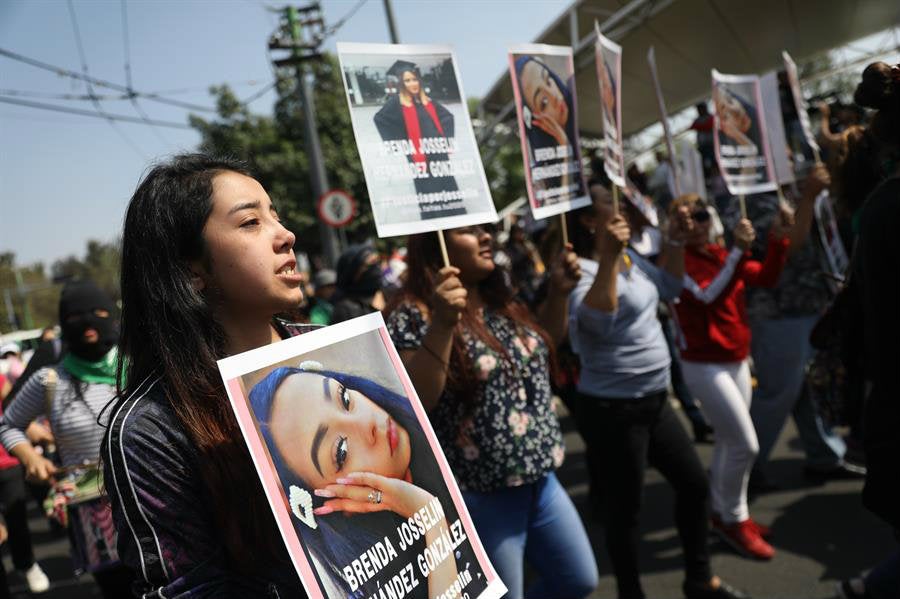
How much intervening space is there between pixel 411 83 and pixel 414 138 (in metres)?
0.17

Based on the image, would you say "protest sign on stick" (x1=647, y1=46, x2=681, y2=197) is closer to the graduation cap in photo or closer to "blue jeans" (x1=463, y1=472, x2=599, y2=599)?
the graduation cap in photo

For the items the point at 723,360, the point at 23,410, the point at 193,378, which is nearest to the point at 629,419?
the point at 723,360

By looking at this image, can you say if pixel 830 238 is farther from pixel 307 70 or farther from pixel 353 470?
pixel 307 70

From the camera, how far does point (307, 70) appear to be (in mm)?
13273

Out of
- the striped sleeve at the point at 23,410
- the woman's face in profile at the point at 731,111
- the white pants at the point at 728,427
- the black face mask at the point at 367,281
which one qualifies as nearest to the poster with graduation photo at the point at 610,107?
the woman's face in profile at the point at 731,111

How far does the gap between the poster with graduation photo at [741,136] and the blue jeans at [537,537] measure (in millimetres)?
2126

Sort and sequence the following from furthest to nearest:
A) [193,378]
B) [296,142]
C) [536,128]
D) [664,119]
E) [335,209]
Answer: [296,142], [335,209], [664,119], [536,128], [193,378]

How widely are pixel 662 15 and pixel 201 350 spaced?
10.9m

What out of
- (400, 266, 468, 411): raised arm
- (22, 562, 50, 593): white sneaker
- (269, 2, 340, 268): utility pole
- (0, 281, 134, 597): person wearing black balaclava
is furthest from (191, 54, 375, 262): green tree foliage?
(400, 266, 468, 411): raised arm

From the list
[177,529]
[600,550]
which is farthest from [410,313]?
[600,550]

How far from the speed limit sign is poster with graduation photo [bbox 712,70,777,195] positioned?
7892 millimetres

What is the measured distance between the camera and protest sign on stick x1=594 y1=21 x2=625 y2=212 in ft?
9.77

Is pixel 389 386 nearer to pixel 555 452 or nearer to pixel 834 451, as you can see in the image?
pixel 555 452

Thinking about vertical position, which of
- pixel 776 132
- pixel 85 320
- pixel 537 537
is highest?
pixel 776 132
